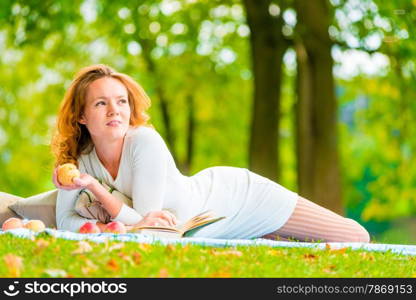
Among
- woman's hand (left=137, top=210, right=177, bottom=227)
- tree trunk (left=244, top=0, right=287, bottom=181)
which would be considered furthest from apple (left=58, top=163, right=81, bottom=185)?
tree trunk (left=244, top=0, right=287, bottom=181)

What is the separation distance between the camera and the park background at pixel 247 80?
1252cm

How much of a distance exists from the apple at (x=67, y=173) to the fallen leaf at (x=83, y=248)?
0.76 m

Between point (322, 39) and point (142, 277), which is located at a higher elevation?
point (322, 39)

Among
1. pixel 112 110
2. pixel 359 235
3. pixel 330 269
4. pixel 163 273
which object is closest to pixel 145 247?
pixel 163 273

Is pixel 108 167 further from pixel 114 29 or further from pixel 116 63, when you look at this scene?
pixel 116 63

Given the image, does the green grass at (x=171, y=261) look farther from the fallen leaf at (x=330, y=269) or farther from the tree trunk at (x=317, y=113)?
the tree trunk at (x=317, y=113)

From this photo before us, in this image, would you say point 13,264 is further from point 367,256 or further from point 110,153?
point 367,256

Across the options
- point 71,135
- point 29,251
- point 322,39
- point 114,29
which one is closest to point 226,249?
point 29,251

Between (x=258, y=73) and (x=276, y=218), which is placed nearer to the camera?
(x=276, y=218)

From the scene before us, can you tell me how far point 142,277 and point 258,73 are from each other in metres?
9.19

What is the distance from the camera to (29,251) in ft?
15.2

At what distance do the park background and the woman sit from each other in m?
0.57

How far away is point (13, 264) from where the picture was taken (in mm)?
4254

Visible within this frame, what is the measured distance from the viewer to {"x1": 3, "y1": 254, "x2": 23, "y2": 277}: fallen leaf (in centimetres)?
416
